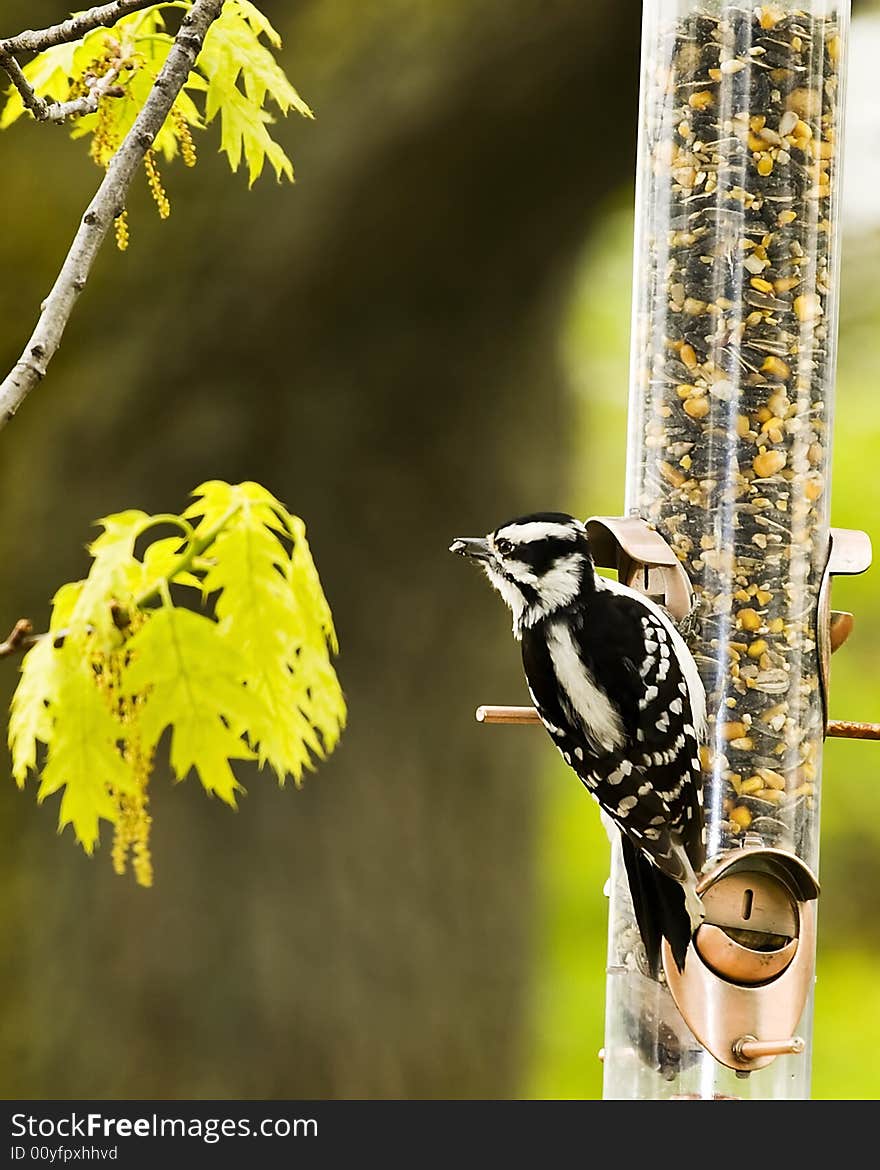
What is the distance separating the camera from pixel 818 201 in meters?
1.40

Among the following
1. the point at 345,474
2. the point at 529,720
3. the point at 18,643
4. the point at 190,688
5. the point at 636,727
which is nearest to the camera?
the point at 18,643

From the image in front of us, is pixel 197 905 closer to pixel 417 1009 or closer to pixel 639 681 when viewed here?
A: pixel 417 1009

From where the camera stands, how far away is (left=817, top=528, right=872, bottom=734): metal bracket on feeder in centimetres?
141

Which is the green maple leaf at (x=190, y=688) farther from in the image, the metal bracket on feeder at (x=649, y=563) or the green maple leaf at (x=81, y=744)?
the metal bracket on feeder at (x=649, y=563)

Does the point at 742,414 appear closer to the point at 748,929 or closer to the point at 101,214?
the point at 748,929

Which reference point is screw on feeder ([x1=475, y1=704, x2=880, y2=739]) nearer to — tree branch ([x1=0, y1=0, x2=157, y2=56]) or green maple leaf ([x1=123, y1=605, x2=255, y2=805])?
green maple leaf ([x1=123, y1=605, x2=255, y2=805])

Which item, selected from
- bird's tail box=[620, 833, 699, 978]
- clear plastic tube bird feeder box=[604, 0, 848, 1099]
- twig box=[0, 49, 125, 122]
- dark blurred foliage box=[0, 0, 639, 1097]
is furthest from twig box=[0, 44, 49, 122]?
dark blurred foliage box=[0, 0, 639, 1097]

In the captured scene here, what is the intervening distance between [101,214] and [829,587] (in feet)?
2.63

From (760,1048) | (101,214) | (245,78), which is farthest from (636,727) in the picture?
(245,78)

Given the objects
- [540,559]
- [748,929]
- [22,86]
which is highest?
[22,86]

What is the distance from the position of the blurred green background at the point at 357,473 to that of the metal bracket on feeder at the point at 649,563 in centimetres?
131

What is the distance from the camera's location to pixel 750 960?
1290 millimetres

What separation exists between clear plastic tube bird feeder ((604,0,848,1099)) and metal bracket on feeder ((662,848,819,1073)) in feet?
0.09

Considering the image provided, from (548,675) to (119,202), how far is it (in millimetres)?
563
